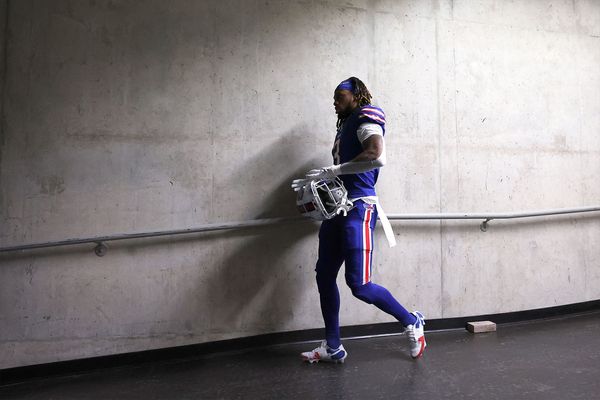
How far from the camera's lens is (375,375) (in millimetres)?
2322

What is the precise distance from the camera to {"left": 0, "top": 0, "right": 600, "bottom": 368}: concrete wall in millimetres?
2527

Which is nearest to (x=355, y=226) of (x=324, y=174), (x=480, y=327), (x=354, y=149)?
(x=324, y=174)

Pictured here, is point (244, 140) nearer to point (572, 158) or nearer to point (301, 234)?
point (301, 234)

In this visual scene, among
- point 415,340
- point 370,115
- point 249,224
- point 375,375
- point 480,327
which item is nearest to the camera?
point 375,375

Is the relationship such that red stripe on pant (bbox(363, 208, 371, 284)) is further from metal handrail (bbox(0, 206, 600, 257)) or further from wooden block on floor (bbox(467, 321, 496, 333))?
wooden block on floor (bbox(467, 321, 496, 333))

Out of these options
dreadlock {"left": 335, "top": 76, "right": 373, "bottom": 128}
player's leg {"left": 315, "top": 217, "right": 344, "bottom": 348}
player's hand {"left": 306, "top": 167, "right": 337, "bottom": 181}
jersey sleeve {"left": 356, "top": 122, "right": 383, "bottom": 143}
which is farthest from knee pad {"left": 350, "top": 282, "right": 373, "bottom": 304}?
dreadlock {"left": 335, "top": 76, "right": 373, "bottom": 128}

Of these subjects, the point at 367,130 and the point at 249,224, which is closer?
the point at 367,130

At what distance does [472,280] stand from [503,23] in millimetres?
2038

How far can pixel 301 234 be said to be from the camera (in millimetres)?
2979

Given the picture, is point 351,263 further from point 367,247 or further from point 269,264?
point 269,264

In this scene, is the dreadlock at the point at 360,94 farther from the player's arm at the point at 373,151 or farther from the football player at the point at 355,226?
the player's arm at the point at 373,151

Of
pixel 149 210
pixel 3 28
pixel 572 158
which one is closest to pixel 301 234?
pixel 149 210

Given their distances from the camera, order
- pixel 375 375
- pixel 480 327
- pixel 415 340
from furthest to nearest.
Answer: pixel 480 327 < pixel 415 340 < pixel 375 375

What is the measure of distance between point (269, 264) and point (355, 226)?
0.73m
